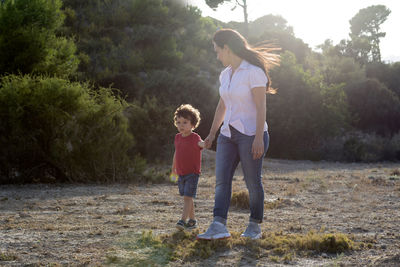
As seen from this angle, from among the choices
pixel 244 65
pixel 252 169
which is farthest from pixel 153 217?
pixel 244 65

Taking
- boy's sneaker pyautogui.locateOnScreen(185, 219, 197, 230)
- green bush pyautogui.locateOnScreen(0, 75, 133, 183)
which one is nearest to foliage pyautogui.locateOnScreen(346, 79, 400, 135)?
green bush pyautogui.locateOnScreen(0, 75, 133, 183)

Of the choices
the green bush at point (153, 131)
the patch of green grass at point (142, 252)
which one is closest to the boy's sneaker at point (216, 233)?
the patch of green grass at point (142, 252)

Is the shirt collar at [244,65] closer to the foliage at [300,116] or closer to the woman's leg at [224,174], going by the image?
the woman's leg at [224,174]

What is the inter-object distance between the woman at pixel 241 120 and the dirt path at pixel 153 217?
49 cm

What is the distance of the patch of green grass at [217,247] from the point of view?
3566 millimetres

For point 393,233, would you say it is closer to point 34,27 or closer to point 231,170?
point 231,170

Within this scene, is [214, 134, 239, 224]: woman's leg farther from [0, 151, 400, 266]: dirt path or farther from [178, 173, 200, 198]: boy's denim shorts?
[178, 173, 200, 198]: boy's denim shorts

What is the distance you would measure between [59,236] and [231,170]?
5.88ft

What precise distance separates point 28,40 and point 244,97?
30.7 feet

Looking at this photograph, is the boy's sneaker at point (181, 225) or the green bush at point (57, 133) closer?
the boy's sneaker at point (181, 225)

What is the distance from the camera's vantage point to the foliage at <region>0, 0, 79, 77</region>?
455 inches

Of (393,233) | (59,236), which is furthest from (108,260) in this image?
(393,233)

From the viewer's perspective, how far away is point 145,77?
891 inches

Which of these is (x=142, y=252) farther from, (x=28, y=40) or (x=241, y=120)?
(x=28, y=40)
